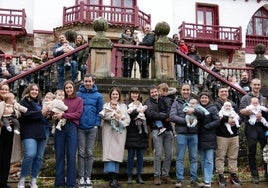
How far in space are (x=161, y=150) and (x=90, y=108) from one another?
1482 mm

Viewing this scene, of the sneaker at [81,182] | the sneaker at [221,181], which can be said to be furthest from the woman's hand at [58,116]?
the sneaker at [221,181]

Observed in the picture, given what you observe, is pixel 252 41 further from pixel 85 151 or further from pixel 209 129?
pixel 85 151

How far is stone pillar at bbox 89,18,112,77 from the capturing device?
858cm

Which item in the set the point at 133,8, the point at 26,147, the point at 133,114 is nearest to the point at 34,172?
the point at 26,147

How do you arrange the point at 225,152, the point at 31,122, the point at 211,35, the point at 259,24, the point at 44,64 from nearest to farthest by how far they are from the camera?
the point at 31,122, the point at 225,152, the point at 44,64, the point at 211,35, the point at 259,24

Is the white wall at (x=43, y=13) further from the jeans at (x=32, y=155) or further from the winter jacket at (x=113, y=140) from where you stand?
the jeans at (x=32, y=155)

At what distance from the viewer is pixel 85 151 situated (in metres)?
6.46

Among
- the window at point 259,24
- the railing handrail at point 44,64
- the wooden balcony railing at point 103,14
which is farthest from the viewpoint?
the window at point 259,24

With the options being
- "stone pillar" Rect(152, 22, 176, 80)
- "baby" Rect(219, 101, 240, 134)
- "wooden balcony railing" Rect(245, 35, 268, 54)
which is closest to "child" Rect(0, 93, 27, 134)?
"baby" Rect(219, 101, 240, 134)

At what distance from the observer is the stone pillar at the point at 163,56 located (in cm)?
890

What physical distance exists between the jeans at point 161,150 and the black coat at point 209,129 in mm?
548

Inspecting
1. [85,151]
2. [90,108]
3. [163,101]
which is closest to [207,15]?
[163,101]

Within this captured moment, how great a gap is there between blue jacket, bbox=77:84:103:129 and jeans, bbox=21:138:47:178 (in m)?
0.73

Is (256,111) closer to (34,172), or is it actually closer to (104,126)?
(104,126)
